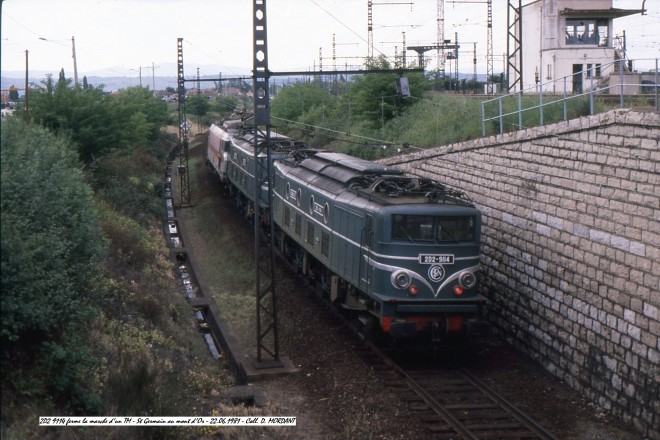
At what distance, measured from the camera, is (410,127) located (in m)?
31.0

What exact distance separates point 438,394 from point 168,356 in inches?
198

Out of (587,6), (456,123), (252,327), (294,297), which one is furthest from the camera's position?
(587,6)

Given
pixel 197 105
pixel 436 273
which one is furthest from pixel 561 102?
pixel 197 105

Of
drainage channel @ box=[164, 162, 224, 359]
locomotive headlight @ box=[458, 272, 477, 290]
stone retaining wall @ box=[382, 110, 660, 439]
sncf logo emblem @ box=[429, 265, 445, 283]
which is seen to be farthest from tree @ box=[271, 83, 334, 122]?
sncf logo emblem @ box=[429, 265, 445, 283]

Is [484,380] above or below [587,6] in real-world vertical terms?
below

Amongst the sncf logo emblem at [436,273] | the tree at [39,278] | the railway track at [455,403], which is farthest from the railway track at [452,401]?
the tree at [39,278]

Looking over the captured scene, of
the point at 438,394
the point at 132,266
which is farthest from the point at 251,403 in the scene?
the point at 132,266

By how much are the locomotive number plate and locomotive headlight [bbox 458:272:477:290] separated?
339mm

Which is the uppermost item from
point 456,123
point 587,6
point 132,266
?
point 587,6

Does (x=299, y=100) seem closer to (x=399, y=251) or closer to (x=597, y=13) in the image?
(x=597, y=13)

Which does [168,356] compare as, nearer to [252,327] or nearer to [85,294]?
[85,294]

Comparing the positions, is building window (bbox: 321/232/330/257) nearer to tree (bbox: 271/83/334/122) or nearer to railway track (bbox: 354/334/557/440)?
railway track (bbox: 354/334/557/440)

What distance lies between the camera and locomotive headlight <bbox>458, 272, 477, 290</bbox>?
43.0ft

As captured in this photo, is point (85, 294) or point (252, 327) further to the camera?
point (252, 327)
